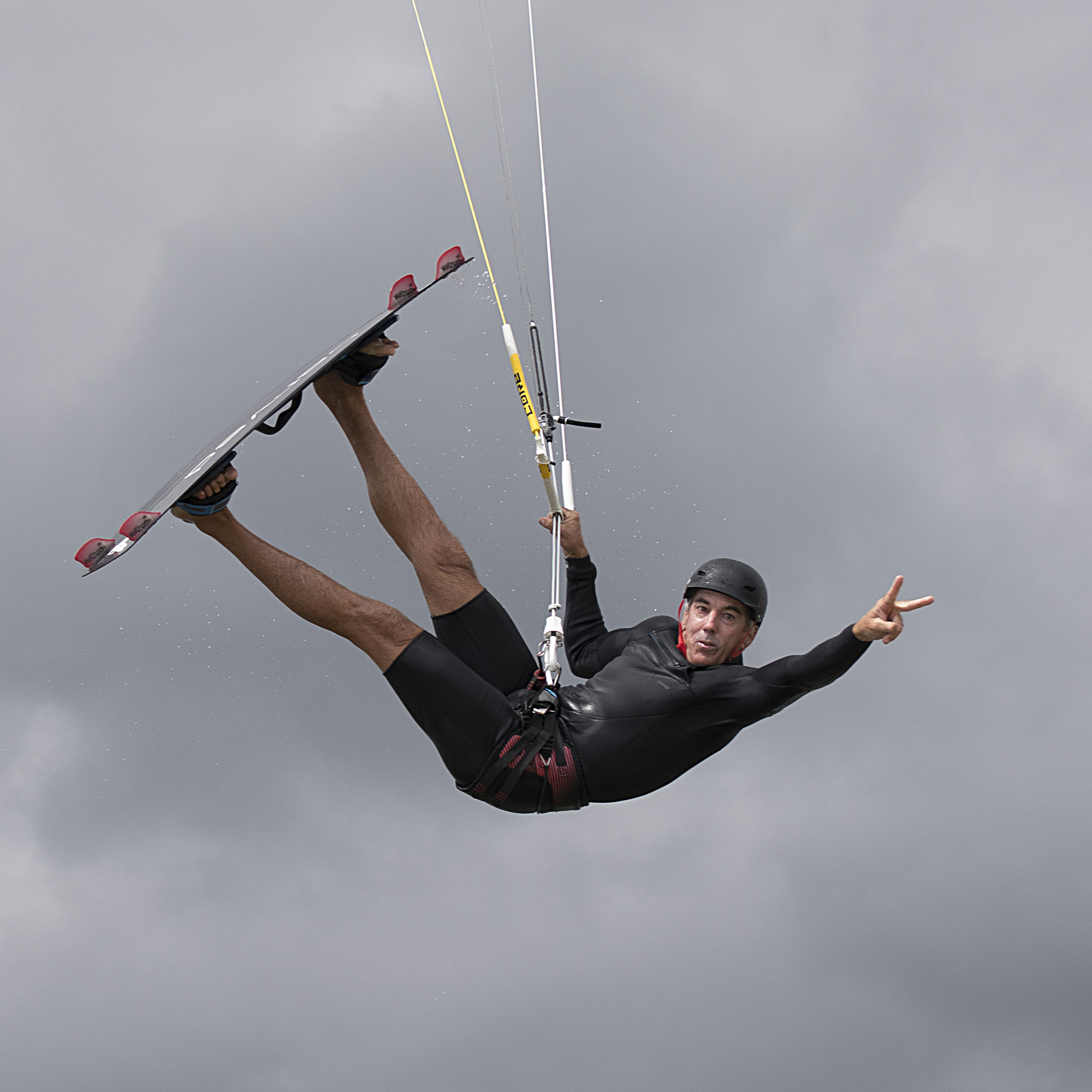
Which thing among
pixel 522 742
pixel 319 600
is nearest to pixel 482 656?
pixel 522 742

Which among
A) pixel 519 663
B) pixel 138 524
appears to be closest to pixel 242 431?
pixel 138 524

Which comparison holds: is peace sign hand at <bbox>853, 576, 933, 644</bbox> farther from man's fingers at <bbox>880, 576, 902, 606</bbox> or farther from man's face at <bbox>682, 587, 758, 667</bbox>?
man's face at <bbox>682, 587, 758, 667</bbox>

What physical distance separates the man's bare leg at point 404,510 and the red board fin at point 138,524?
1.41m

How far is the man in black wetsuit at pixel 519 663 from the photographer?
276 inches

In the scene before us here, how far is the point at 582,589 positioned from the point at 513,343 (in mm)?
1677

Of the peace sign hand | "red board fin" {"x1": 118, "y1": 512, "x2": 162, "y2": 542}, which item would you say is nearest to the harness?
the peace sign hand

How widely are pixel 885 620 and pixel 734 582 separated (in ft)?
4.14

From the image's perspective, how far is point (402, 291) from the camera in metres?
7.82

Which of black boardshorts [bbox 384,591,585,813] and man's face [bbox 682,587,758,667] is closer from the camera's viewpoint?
black boardshorts [bbox 384,591,585,813]

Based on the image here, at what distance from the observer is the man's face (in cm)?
755

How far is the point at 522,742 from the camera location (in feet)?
23.9

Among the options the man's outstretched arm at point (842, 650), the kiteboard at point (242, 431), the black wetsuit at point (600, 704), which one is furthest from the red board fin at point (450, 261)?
the man's outstretched arm at point (842, 650)

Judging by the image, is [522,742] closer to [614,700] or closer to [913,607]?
[614,700]

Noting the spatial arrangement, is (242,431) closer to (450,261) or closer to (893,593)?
(450,261)
